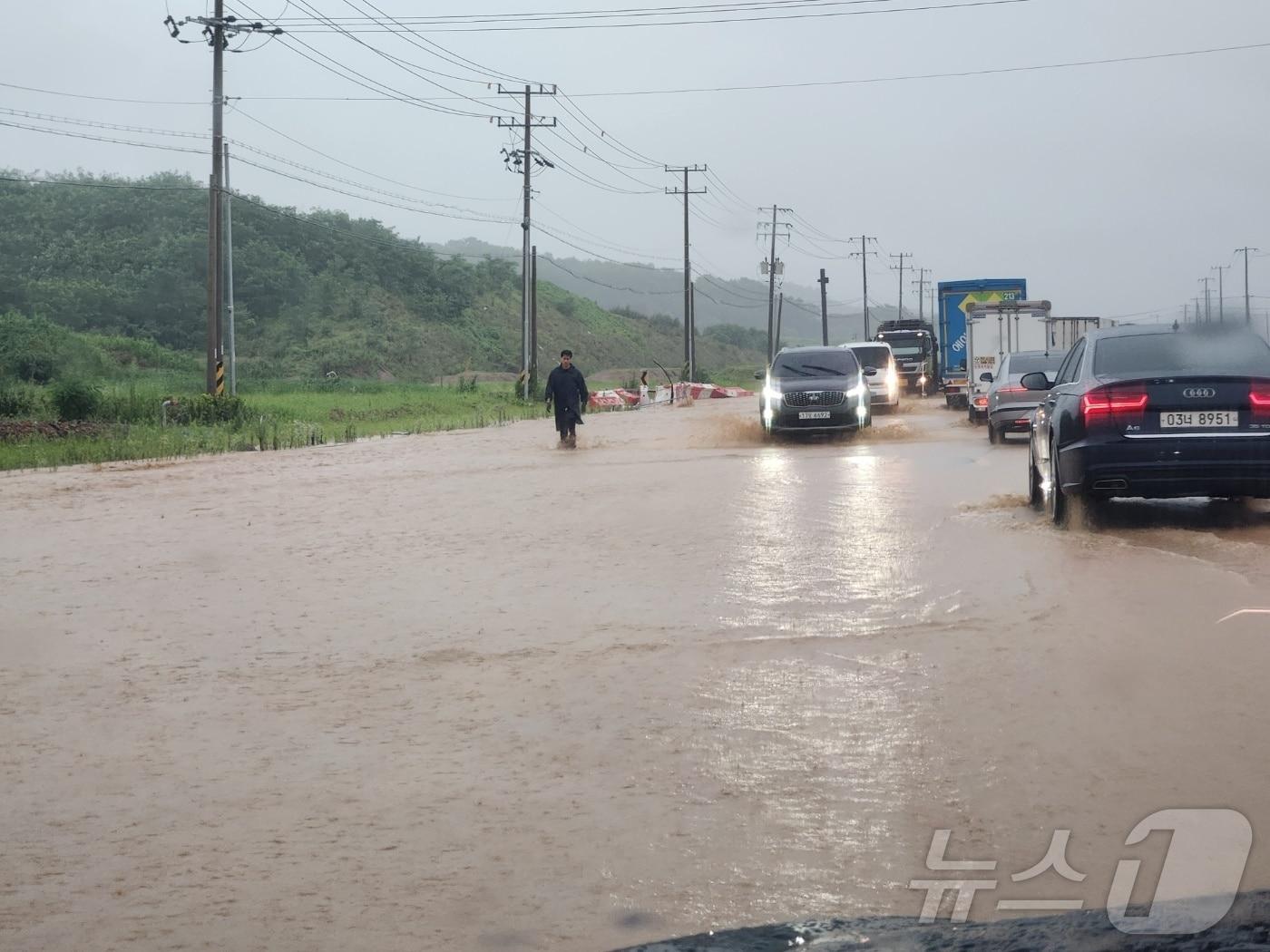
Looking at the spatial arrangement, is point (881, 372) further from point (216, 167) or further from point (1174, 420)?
point (1174, 420)

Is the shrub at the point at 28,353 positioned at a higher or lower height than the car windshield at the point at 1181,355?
higher

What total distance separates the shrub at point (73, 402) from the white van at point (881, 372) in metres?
17.9

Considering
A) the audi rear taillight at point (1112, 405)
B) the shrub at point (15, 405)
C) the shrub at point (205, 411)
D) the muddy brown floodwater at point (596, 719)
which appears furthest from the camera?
the shrub at point (15, 405)

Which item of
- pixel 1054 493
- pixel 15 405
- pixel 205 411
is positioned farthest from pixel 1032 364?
pixel 15 405

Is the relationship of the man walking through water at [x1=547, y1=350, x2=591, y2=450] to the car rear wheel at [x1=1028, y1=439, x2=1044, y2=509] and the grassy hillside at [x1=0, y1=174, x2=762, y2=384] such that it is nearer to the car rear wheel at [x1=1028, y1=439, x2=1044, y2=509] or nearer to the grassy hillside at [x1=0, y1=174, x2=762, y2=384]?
the car rear wheel at [x1=1028, y1=439, x2=1044, y2=509]

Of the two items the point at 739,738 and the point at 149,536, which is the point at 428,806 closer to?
the point at 739,738

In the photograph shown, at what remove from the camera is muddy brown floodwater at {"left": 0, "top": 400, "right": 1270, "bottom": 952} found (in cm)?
424

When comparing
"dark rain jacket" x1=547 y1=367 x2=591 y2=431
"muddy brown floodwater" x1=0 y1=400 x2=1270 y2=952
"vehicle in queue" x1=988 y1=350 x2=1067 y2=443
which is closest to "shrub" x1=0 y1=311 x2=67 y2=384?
"dark rain jacket" x1=547 y1=367 x2=591 y2=431

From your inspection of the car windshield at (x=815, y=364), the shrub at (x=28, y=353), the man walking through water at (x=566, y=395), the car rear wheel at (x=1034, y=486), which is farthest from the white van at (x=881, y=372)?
the shrub at (x=28, y=353)

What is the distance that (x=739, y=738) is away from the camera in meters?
5.96

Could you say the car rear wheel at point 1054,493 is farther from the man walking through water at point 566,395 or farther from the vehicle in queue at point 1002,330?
the vehicle in queue at point 1002,330

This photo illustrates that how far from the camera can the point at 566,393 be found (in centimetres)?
2566

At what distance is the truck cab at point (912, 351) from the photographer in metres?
56.6

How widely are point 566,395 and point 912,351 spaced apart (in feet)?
110
